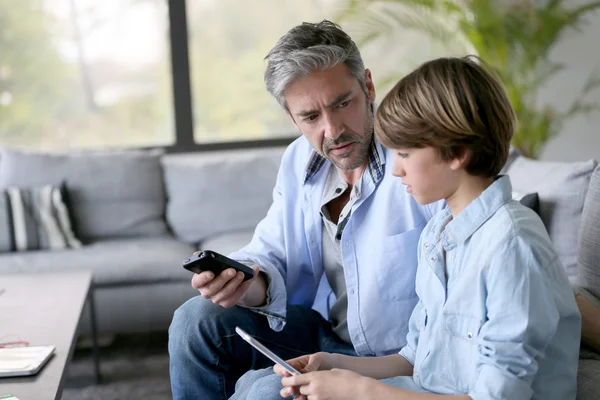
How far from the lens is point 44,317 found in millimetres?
1973

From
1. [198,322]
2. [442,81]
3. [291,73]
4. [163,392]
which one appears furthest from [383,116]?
[163,392]

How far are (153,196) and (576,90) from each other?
2.36 m

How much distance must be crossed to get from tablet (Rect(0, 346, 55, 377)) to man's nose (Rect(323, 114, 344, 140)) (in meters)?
0.77

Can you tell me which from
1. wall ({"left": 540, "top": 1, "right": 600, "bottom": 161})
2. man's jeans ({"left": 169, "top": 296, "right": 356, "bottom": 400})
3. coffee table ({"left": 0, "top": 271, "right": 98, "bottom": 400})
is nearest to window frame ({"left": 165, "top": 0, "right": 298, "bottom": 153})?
coffee table ({"left": 0, "top": 271, "right": 98, "bottom": 400})

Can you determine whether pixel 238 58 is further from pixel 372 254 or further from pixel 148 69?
pixel 372 254

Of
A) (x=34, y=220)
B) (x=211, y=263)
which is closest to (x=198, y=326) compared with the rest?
(x=211, y=263)

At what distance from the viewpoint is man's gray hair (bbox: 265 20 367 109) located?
5.06ft

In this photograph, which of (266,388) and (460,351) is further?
(266,388)

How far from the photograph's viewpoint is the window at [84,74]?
146 inches

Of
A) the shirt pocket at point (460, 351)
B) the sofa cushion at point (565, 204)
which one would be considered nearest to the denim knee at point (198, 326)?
the shirt pocket at point (460, 351)

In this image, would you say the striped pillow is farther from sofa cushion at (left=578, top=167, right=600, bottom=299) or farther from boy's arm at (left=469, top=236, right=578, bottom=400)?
boy's arm at (left=469, top=236, right=578, bottom=400)

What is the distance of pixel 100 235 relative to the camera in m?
3.27

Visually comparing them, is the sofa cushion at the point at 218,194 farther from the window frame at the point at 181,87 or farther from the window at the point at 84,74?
the window at the point at 84,74

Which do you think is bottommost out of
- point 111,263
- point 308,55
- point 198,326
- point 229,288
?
point 111,263
